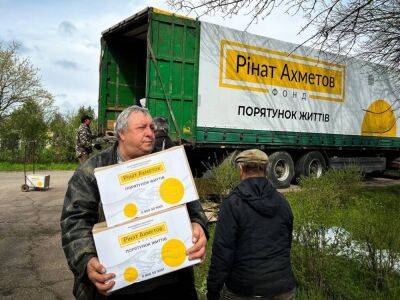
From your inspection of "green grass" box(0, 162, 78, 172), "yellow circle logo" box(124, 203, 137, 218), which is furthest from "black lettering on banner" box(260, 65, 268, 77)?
"green grass" box(0, 162, 78, 172)

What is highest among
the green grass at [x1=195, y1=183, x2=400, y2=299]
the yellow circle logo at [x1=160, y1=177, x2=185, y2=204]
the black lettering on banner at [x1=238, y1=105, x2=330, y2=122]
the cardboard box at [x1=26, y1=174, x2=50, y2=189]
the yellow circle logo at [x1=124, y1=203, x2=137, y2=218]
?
the black lettering on banner at [x1=238, y1=105, x2=330, y2=122]

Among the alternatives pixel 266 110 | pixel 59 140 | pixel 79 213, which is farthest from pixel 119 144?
pixel 59 140

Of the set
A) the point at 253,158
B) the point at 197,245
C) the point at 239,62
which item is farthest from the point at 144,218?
the point at 239,62

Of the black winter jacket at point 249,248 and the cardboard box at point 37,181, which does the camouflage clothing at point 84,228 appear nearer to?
the black winter jacket at point 249,248

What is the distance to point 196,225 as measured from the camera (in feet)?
7.11

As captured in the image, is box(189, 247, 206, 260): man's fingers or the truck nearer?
box(189, 247, 206, 260): man's fingers

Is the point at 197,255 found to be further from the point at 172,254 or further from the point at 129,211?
the point at 129,211

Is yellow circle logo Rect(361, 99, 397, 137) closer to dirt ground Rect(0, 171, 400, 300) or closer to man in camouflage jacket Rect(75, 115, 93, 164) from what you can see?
man in camouflage jacket Rect(75, 115, 93, 164)

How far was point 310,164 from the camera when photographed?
1173 centimetres

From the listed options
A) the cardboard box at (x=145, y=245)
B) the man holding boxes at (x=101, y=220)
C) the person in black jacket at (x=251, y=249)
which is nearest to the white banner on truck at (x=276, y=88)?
the person in black jacket at (x=251, y=249)

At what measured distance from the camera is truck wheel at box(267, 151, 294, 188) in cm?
1074

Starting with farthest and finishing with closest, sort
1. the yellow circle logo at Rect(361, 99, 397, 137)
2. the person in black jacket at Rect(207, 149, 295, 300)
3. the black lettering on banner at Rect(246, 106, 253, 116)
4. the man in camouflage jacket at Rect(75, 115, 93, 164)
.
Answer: the yellow circle logo at Rect(361, 99, 397, 137) → the man in camouflage jacket at Rect(75, 115, 93, 164) → the black lettering on banner at Rect(246, 106, 253, 116) → the person in black jacket at Rect(207, 149, 295, 300)

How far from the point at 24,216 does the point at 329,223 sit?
230 inches

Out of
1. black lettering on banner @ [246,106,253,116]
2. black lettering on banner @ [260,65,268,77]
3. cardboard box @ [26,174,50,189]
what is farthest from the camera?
cardboard box @ [26,174,50,189]
